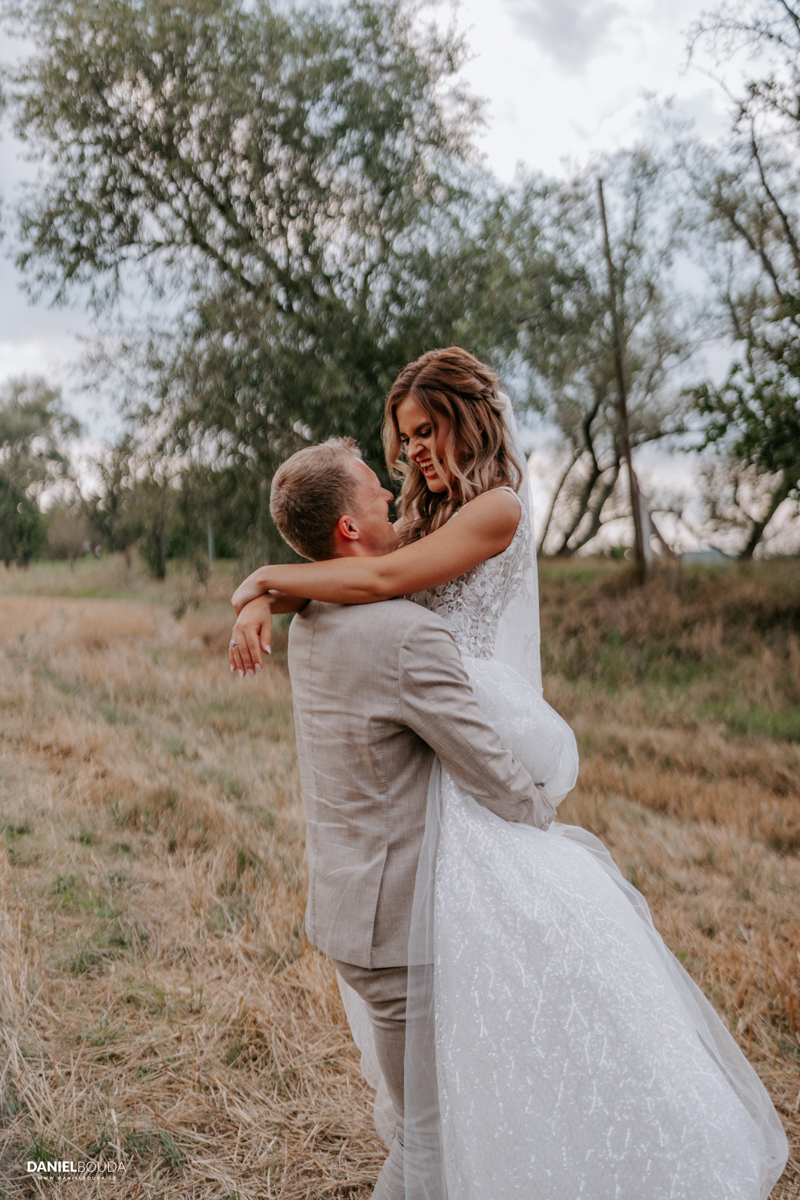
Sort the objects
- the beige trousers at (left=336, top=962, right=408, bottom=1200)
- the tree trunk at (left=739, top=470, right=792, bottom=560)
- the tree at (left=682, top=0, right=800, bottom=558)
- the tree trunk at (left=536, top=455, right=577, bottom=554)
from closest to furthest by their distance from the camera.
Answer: the beige trousers at (left=336, top=962, right=408, bottom=1200) → the tree at (left=682, top=0, right=800, bottom=558) → the tree trunk at (left=739, top=470, right=792, bottom=560) → the tree trunk at (left=536, top=455, right=577, bottom=554)

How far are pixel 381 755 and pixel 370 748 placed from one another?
0.10 feet

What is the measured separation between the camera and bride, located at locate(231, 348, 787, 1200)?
164 cm

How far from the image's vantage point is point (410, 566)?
1900 millimetres

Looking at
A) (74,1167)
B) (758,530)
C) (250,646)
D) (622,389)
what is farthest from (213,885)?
(758,530)

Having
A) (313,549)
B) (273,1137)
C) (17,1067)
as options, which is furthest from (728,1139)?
(17,1067)

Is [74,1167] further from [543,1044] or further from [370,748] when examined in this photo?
[370,748]

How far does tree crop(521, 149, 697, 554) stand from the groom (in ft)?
30.7

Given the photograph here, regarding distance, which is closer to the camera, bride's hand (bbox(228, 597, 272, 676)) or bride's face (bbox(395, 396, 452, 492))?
bride's hand (bbox(228, 597, 272, 676))

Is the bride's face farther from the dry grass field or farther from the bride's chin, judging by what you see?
the dry grass field

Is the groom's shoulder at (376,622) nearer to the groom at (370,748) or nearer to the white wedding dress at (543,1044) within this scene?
the groom at (370,748)

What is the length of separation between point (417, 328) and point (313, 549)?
8141 millimetres

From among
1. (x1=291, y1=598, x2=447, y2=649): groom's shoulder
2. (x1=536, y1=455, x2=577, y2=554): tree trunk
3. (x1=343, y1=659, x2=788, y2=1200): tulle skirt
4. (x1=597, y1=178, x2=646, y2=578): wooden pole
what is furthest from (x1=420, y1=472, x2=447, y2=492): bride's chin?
(x1=536, y1=455, x2=577, y2=554): tree trunk

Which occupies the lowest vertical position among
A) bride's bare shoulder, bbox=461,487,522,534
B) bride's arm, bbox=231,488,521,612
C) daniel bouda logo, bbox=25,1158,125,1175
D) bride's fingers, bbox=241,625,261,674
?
daniel bouda logo, bbox=25,1158,125,1175

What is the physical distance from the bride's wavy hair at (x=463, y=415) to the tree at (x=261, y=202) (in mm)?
7039
